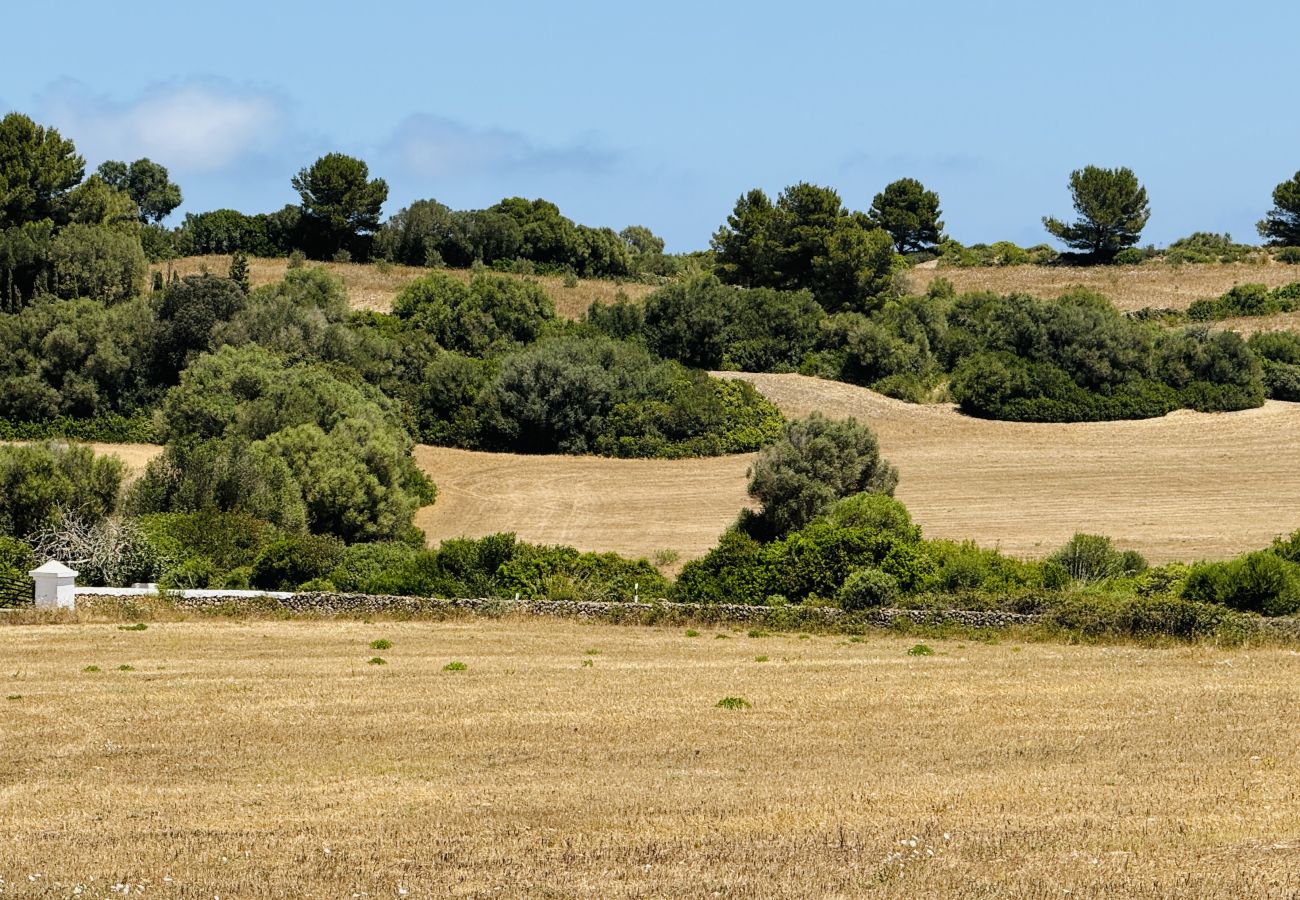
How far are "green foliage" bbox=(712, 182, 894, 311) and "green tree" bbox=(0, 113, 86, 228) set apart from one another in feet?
137

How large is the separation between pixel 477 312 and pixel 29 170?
28.8m

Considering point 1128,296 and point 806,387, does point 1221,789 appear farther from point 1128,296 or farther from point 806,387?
point 1128,296

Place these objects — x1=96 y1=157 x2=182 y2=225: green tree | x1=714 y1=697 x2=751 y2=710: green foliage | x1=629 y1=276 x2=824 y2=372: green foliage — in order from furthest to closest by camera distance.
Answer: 1. x1=96 y1=157 x2=182 y2=225: green tree
2. x1=629 y1=276 x2=824 y2=372: green foliage
3. x1=714 y1=697 x2=751 y2=710: green foliage

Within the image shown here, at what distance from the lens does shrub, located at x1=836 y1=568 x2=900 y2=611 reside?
40.3 meters

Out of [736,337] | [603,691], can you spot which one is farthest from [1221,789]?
[736,337]

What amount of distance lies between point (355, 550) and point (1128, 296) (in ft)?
265

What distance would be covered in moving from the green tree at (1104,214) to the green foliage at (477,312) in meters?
49.0

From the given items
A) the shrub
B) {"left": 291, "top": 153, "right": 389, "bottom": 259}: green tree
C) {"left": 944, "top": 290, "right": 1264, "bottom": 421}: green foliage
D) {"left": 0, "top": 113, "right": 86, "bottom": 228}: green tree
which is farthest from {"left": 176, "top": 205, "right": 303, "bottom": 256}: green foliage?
the shrub

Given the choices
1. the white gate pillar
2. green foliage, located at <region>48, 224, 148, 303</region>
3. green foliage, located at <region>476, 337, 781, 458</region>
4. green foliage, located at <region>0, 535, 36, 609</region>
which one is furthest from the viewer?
green foliage, located at <region>48, 224, 148, 303</region>

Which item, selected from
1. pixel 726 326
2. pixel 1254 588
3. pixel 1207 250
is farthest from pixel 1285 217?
pixel 1254 588

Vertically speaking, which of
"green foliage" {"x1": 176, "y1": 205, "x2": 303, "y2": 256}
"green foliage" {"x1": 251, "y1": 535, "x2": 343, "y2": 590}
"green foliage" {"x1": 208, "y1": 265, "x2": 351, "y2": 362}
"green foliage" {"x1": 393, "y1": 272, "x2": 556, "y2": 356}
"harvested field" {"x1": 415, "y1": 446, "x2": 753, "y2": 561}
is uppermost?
"green foliage" {"x1": 176, "y1": 205, "x2": 303, "y2": 256}

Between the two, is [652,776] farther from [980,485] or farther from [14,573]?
[980,485]

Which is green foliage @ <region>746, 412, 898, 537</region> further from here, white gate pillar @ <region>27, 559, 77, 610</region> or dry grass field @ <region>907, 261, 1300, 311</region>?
dry grass field @ <region>907, 261, 1300, 311</region>

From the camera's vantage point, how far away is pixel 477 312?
95.1m
